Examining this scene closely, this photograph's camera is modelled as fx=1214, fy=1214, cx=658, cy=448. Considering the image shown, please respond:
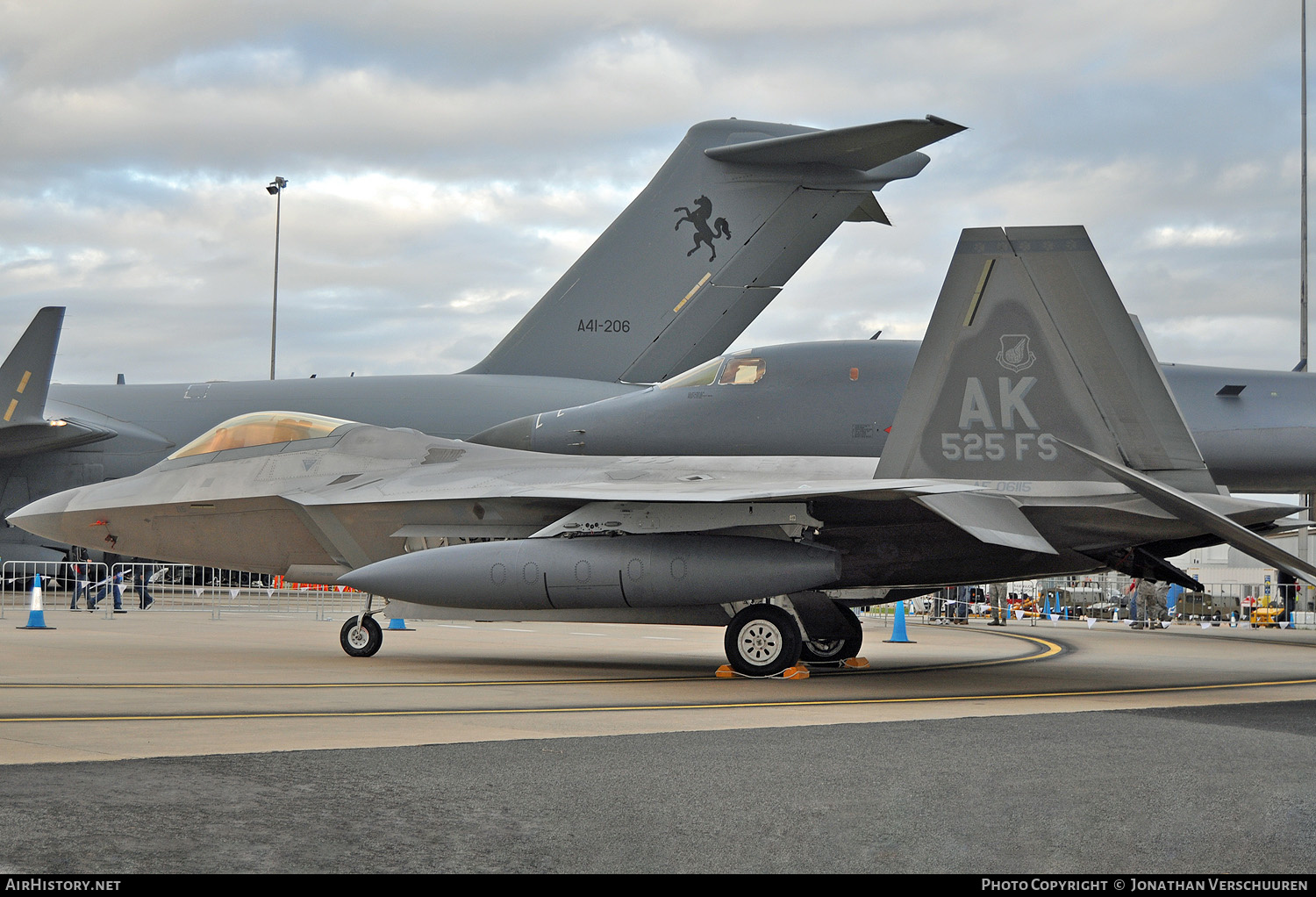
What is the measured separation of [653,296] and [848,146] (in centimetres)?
387

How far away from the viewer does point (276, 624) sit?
20.4m

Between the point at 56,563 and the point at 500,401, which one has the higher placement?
the point at 500,401

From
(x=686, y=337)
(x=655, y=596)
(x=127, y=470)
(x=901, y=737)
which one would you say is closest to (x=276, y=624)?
(x=127, y=470)

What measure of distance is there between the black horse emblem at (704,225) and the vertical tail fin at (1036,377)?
8215mm

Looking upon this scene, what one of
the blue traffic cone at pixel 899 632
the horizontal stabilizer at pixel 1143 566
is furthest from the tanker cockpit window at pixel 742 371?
the blue traffic cone at pixel 899 632

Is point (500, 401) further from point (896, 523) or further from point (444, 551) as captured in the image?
point (896, 523)

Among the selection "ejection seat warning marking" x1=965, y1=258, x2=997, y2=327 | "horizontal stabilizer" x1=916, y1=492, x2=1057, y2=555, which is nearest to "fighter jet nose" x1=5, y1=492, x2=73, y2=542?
"horizontal stabilizer" x1=916, y1=492, x2=1057, y2=555

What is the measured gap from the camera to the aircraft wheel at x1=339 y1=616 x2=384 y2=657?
43.0 ft

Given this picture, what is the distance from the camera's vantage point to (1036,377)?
10.8 m

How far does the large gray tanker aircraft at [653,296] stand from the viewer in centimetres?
1828

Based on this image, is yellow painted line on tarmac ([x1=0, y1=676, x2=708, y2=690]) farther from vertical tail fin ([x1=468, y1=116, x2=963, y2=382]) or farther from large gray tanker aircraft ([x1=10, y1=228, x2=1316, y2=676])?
vertical tail fin ([x1=468, y1=116, x2=963, y2=382])

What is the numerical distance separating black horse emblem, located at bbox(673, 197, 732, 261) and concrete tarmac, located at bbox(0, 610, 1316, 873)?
8925 millimetres

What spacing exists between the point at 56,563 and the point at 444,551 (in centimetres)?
1597

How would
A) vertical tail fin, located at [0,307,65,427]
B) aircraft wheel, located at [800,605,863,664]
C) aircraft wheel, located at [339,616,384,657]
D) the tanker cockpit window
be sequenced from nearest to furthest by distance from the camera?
the tanker cockpit window → aircraft wheel, located at [800,605,863,664] → aircraft wheel, located at [339,616,384,657] → vertical tail fin, located at [0,307,65,427]
